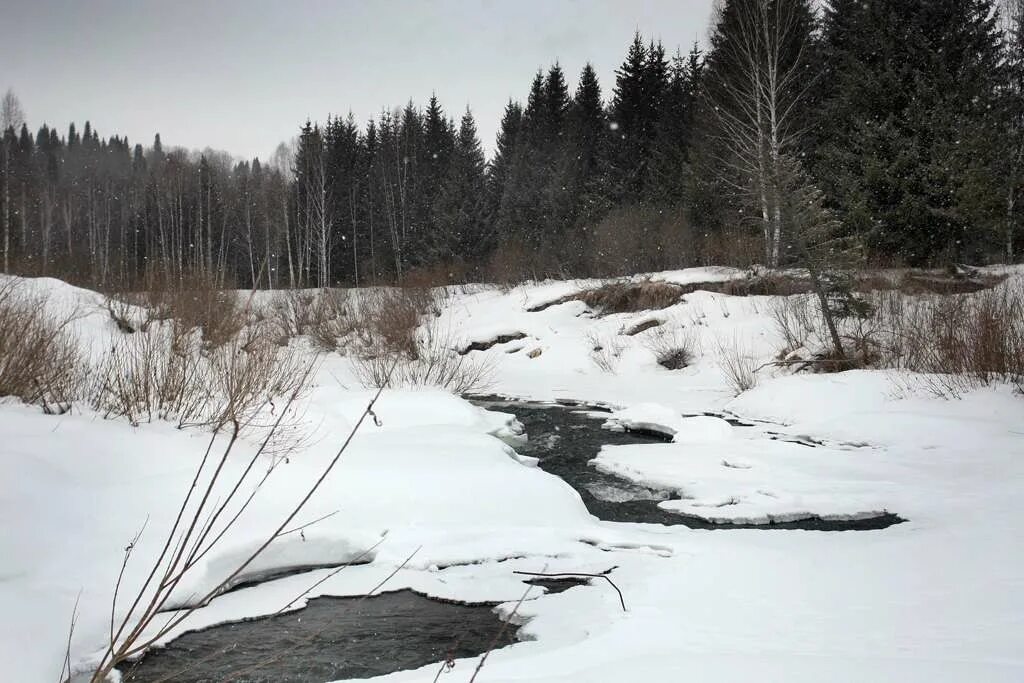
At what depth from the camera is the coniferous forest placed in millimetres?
16719

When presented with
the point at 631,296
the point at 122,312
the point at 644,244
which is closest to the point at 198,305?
the point at 122,312

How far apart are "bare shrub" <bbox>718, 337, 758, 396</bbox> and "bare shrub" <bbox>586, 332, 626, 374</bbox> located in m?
2.94

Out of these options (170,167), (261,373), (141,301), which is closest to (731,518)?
(261,373)

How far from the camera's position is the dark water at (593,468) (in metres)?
5.77

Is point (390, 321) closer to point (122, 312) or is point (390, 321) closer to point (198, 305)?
point (198, 305)

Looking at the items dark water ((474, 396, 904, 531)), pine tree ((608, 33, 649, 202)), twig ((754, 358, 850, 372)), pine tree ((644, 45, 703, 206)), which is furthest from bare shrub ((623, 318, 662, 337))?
pine tree ((608, 33, 649, 202))

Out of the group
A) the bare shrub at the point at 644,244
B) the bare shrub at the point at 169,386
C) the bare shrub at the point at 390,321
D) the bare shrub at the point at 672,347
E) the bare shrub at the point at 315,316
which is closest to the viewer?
the bare shrub at the point at 169,386

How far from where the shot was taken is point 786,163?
1355 centimetres

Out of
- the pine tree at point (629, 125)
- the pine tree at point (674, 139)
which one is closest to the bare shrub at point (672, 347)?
the pine tree at point (674, 139)

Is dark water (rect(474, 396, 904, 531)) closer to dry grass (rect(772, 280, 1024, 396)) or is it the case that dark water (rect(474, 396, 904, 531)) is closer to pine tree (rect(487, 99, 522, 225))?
dry grass (rect(772, 280, 1024, 396))

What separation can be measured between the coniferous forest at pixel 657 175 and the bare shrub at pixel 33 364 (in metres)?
2.42

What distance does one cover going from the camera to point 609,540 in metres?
5.21

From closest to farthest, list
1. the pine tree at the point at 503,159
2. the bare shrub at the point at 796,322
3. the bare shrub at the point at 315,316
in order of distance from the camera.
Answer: the bare shrub at the point at 796,322 < the bare shrub at the point at 315,316 < the pine tree at the point at 503,159

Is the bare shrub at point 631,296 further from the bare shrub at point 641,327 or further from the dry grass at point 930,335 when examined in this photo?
the dry grass at point 930,335
